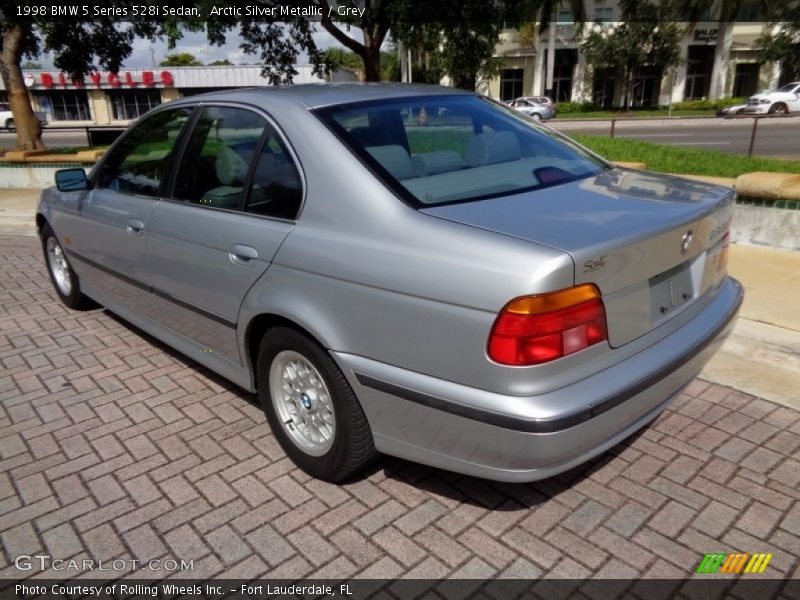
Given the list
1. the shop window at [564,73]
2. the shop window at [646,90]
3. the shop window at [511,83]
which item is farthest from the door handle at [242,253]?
the shop window at [564,73]

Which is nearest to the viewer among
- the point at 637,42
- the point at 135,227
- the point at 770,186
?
the point at 135,227

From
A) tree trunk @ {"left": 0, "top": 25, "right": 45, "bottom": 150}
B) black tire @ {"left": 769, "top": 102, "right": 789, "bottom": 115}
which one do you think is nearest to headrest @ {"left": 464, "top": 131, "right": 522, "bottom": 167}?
tree trunk @ {"left": 0, "top": 25, "right": 45, "bottom": 150}

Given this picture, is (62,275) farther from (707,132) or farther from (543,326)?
(707,132)

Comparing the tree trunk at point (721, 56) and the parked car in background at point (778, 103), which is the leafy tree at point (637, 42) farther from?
the parked car in background at point (778, 103)

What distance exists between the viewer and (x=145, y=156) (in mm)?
3996

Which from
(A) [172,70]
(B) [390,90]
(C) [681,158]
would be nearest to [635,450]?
(B) [390,90]

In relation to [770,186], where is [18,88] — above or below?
above

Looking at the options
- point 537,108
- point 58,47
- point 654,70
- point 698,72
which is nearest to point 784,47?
point 698,72

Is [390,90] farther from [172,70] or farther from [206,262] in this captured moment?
[172,70]

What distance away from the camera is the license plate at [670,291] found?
2432mm

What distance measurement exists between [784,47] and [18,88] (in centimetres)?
4276

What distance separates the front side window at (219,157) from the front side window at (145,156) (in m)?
0.22

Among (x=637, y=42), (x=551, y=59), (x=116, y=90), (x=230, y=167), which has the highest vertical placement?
(x=637, y=42)

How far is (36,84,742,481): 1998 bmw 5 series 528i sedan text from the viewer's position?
2.13m
